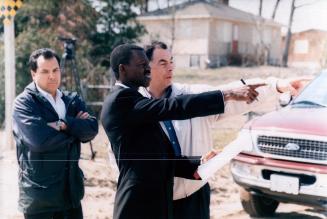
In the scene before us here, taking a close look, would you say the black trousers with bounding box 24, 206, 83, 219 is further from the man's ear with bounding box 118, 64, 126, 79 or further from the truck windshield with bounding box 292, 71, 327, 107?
the truck windshield with bounding box 292, 71, 327, 107

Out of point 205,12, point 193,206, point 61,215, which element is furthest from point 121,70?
point 205,12

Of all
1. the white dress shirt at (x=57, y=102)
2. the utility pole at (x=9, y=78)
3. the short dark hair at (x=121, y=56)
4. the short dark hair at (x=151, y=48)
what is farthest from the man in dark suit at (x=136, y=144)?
the utility pole at (x=9, y=78)

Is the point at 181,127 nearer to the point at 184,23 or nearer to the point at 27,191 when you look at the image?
the point at 27,191

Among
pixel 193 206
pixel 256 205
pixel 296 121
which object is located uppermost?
pixel 296 121

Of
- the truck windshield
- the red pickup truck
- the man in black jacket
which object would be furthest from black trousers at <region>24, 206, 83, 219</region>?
the truck windshield

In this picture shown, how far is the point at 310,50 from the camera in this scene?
53.2 feet

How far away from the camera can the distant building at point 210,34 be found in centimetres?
1881

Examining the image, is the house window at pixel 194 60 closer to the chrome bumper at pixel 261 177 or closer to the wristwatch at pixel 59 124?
the chrome bumper at pixel 261 177

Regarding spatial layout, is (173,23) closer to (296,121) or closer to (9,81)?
(9,81)

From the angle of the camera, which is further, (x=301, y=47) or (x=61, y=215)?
(x=301, y=47)

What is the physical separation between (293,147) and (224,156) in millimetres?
2309

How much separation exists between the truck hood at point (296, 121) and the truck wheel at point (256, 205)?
0.73 meters

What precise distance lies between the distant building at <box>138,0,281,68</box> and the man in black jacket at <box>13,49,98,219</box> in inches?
592

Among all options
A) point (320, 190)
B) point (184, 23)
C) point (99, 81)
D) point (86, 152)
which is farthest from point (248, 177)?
point (184, 23)
